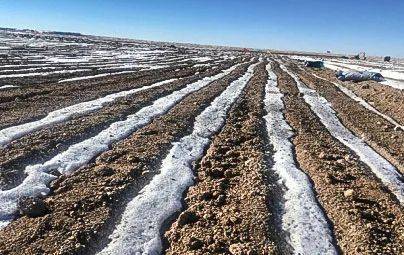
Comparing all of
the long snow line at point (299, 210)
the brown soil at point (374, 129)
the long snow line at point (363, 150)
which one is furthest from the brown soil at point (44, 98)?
the brown soil at point (374, 129)

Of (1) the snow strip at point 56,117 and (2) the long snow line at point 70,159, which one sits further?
(1) the snow strip at point 56,117

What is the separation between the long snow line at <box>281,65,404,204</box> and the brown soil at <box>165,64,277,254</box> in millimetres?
2477

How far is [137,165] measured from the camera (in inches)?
360

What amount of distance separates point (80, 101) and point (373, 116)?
445 inches

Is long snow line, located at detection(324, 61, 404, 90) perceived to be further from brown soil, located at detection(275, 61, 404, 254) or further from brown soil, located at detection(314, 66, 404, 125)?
brown soil, located at detection(275, 61, 404, 254)

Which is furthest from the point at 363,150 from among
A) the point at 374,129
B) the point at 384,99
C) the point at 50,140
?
the point at 384,99

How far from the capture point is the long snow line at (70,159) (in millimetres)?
7066

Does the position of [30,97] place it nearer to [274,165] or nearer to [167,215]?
[274,165]

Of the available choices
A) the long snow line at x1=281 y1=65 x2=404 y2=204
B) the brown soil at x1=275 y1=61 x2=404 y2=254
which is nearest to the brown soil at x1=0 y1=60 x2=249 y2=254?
the brown soil at x1=275 y1=61 x2=404 y2=254

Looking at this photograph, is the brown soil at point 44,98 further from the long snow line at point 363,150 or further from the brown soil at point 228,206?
the long snow line at point 363,150

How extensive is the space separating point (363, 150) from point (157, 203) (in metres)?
7.15

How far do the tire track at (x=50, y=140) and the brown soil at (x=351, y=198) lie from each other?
5.10 m

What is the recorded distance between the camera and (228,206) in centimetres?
742

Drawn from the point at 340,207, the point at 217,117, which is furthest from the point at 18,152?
the point at 217,117
